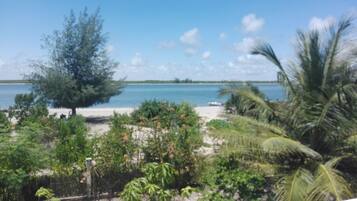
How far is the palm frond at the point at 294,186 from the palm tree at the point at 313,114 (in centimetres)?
2

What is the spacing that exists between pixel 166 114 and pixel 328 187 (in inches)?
247

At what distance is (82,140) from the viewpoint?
7.84 metres

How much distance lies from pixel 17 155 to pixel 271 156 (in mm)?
4255

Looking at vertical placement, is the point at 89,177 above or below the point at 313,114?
below

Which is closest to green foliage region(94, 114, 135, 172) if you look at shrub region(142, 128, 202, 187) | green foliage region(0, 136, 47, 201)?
shrub region(142, 128, 202, 187)

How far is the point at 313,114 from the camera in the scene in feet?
22.6

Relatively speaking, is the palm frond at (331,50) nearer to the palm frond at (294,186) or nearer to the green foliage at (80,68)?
the palm frond at (294,186)

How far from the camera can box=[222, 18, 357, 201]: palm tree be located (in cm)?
647

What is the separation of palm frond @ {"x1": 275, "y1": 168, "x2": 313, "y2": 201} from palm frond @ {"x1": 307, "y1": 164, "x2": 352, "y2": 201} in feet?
0.42

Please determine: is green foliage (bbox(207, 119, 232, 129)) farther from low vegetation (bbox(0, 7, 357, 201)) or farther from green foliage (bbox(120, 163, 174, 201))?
A: green foliage (bbox(120, 163, 174, 201))

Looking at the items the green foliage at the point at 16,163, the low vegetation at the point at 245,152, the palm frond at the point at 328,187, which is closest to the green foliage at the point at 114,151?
the low vegetation at the point at 245,152

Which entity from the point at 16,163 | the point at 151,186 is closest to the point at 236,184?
the point at 151,186

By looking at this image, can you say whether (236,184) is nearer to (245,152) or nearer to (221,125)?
(245,152)

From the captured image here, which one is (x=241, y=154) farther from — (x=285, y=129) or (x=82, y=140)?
(x=82, y=140)
